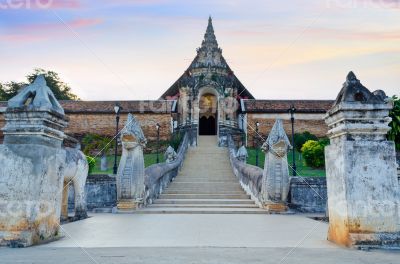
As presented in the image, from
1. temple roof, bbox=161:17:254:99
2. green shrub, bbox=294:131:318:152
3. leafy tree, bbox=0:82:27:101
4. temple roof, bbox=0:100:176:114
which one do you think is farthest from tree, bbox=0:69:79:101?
green shrub, bbox=294:131:318:152

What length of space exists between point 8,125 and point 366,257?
4802 millimetres

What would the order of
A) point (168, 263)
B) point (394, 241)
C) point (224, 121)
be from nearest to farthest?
point (168, 263)
point (394, 241)
point (224, 121)

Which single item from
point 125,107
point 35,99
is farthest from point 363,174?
point 125,107

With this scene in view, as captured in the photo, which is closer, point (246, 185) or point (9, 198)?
point (9, 198)

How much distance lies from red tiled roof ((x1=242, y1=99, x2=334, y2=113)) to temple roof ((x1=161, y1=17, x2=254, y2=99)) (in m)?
2.72

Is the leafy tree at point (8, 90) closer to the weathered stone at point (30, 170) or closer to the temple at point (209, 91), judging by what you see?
the temple at point (209, 91)

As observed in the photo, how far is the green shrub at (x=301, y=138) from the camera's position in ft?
99.4

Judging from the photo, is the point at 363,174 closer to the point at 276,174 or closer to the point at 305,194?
the point at 276,174

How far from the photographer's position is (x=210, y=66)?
109 ft

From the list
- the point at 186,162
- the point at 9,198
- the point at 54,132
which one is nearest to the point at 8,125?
the point at 54,132

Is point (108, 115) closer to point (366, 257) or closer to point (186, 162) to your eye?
point (186, 162)

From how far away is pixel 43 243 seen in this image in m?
4.53

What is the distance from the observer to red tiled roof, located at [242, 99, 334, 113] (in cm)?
3328

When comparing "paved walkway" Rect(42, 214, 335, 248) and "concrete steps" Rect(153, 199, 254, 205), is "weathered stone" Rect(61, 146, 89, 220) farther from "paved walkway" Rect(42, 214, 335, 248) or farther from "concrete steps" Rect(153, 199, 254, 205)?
"concrete steps" Rect(153, 199, 254, 205)
